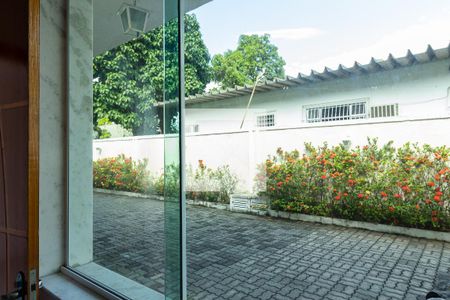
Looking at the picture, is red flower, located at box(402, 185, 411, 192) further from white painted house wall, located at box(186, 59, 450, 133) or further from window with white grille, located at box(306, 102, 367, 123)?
window with white grille, located at box(306, 102, 367, 123)

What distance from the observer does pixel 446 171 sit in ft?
8.79

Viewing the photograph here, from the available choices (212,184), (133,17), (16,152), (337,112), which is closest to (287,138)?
(337,112)

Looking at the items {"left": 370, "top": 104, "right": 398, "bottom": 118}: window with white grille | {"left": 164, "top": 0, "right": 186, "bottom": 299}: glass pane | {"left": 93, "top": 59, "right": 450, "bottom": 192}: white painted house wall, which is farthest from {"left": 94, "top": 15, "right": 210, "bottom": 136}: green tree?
{"left": 370, "top": 104, "right": 398, "bottom": 118}: window with white grille

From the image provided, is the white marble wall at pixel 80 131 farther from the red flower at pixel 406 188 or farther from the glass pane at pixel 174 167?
Result: the red flower at pixel 406 188

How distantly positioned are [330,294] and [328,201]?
1826 mm

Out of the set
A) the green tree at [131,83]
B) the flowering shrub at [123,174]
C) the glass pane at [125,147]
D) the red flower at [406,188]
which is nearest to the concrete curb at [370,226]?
the red flower at [406,188]

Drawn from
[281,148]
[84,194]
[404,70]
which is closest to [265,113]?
[281,148]

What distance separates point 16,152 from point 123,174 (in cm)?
103

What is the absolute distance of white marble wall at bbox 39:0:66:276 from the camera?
0.93 metres

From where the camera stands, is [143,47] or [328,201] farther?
[328,201]

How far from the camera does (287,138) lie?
373 cm

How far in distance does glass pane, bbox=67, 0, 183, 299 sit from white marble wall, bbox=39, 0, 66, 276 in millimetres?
31

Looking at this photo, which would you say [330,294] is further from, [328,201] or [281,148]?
[281,148]

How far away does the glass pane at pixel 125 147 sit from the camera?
74 cm
